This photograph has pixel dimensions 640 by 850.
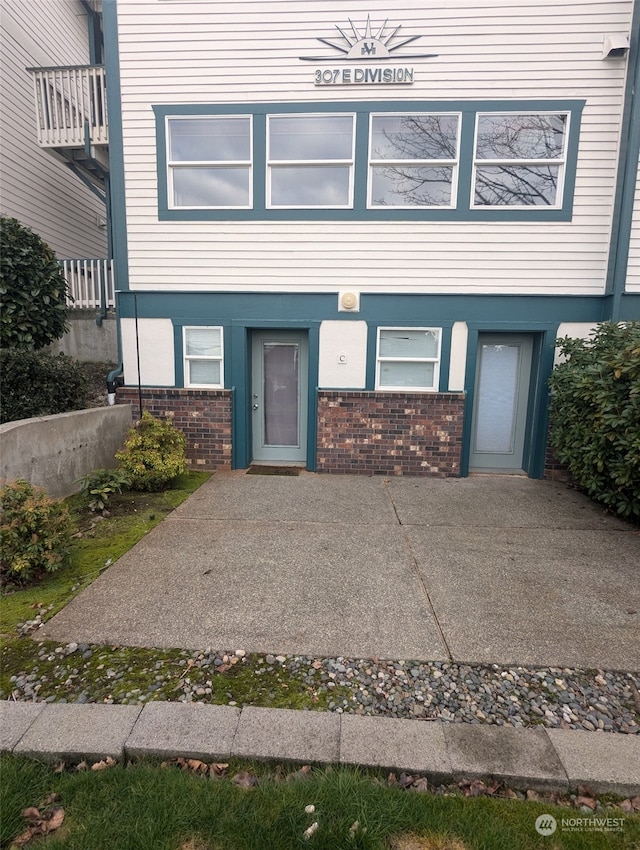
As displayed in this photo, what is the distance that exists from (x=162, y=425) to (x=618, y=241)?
21.9 feet

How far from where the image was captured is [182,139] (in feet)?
21.1

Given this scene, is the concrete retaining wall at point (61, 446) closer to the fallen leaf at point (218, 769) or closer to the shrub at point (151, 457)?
the shrub at point (151, 457)

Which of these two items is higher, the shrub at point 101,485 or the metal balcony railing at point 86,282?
the metal balcony railing at point 86,282

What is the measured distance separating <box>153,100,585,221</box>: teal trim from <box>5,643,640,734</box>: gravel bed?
18.9 ft

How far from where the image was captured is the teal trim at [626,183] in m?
5.62

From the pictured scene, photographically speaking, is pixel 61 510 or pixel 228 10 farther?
pixel 228 10

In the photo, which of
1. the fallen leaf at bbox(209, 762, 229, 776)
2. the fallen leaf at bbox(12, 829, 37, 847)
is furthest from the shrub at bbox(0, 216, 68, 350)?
the fallen leaf at bbox(209, 762, 229, 776)

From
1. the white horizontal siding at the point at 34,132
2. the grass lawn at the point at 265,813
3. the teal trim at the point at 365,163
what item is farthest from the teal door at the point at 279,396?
the white horizontal siding at the point at 34,132

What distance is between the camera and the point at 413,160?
6207 millimetres

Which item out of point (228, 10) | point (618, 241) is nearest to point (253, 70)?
point (228, 10)

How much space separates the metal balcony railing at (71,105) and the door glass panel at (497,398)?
7925 millimetres

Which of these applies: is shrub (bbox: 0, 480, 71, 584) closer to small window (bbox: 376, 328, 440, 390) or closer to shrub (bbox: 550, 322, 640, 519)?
small window (bbox: 376, 328, 440, 390)

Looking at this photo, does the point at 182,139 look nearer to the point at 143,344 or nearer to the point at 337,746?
the point at 143,344

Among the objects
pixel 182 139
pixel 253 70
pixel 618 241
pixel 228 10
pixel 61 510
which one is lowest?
pixel 61 510
